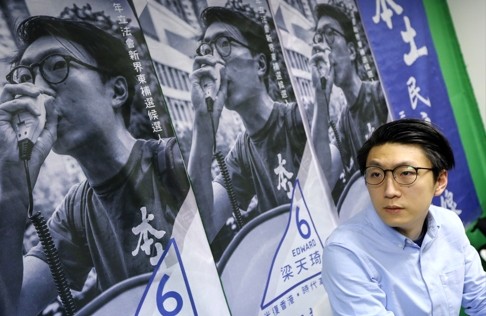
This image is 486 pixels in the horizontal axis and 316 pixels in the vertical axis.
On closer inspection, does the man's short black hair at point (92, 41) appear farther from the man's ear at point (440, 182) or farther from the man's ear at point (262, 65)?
the man's ear at point (440, 182)

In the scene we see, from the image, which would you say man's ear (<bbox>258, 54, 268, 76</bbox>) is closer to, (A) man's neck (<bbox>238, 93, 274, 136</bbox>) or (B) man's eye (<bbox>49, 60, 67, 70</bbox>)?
(A) man's neck (<bbox>238, 93, 274, 136</bbox>)

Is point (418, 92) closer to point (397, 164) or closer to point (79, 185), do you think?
point (397, 164)

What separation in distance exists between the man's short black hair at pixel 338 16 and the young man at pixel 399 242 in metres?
1.13

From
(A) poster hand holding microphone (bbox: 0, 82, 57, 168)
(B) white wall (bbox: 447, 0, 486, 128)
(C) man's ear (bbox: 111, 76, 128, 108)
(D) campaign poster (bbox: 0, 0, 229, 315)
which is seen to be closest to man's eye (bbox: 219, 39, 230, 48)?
(D) campaign poster (bbox: 0, 0, 229, 315)

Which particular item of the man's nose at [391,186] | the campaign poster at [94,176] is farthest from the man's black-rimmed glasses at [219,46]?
the man's nose at [391,186]

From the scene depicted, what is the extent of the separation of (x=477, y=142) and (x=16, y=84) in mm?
2963

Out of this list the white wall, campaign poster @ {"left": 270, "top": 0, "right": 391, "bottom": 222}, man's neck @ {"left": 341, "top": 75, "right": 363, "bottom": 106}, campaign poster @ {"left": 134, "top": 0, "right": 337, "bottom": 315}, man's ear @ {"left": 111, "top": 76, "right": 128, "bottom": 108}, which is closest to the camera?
man's ear @ {"left": 111, "top": 76, "right": 128, "bottom": 108}

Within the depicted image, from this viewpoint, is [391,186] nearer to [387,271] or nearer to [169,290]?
[387,271]

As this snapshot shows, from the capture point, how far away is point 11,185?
1074 millimetres

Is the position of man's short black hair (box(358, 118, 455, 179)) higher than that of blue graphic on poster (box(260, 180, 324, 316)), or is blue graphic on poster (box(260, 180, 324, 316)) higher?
man's short black hair (box(358, 118, 455, 179))

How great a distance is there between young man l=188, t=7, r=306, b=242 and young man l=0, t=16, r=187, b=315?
6.8 inches

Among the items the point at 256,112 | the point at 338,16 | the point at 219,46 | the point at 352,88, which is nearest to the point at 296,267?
the point at 256,112

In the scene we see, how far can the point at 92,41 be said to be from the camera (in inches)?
49.8

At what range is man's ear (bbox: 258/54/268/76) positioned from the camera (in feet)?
5.73
